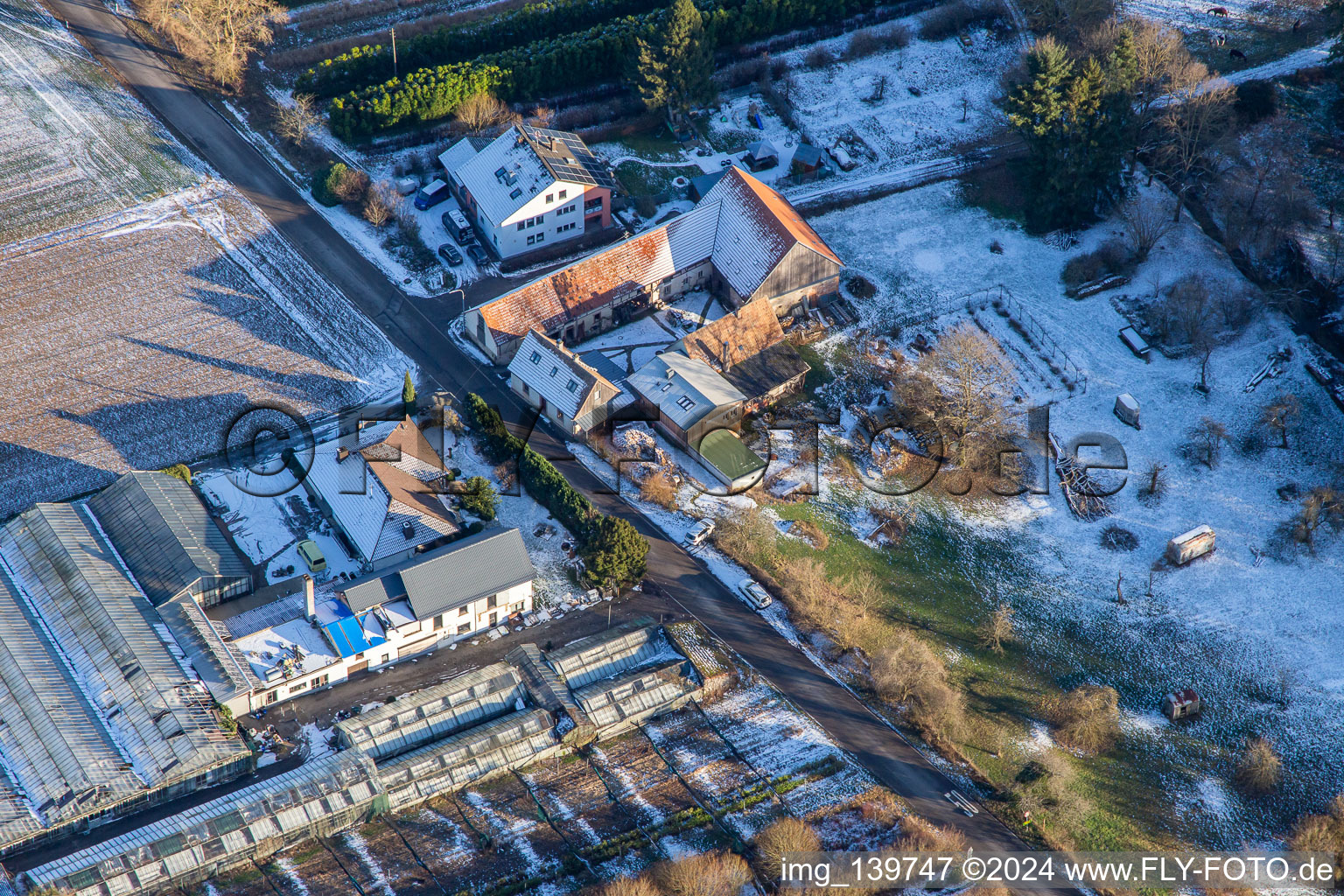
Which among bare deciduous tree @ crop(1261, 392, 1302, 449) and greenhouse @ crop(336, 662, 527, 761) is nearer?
greenhouse @ crop(336, 662, 527, 761)

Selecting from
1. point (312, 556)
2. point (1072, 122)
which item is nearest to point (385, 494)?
point (312, 556)

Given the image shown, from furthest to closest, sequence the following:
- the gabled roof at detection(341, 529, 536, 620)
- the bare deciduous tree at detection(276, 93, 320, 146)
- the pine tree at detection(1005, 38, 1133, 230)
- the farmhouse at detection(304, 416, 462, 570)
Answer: the bare deciduous tree at detection(276, 93, 320, 146)
the pine tree at detection(1005, 38, 1133, 230)
the farmhouse at detection(304, 416, 462, 570)
the gabled roof at detection(341, 529, 536, 620)

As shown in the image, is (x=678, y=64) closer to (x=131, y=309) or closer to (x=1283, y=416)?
(x=131, y=309)

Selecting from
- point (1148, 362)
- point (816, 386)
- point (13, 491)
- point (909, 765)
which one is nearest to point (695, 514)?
point (816, 386)

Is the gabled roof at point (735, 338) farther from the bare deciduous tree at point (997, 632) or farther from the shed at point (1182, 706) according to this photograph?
the shed at point (1182, 706)

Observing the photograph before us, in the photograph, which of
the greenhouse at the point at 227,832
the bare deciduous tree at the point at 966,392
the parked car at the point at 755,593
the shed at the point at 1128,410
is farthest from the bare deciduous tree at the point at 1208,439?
the greenhouse at the point at 227,832

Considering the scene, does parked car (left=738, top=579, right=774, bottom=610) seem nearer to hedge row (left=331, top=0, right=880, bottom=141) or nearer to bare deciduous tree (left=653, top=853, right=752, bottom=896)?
bare deciduous tree (left=653, top=853, right=752, bottom=896)

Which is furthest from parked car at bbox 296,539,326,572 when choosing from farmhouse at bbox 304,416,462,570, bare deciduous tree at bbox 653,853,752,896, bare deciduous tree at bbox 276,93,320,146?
bare deciduous tree at bbox 276,93,320,146
